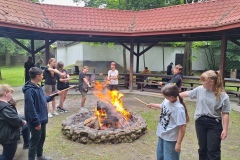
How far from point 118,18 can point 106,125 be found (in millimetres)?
8310

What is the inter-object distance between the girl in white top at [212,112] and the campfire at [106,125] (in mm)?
2008

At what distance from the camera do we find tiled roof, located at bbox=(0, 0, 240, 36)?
8.62 m

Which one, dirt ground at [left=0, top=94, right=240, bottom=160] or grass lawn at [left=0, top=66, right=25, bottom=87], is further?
grass lawn at [left=0, top=66, right=25, bottom=87]

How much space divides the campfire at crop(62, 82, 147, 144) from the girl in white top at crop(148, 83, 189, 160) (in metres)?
1.96

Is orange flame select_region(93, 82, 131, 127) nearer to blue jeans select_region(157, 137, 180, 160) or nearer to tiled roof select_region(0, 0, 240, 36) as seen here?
blue jeans select_region(157, 137, 180, 160)

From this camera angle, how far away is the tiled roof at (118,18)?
8625 mm

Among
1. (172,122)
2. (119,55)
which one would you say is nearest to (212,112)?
(172,122)

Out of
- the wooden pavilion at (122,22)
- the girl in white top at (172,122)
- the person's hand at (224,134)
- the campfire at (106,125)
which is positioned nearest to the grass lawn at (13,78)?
the wooden pavilion at (122,22)

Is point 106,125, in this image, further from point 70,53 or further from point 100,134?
point 70,53

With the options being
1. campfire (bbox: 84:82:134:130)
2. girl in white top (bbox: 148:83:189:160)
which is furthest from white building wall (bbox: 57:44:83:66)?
girl in white top (bbox: 148:83:189:160)

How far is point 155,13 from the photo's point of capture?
12.1m

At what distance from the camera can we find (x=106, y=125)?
17.6 ft

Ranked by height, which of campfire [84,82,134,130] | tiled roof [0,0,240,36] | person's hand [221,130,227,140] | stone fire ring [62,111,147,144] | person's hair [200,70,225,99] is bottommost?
stone fire ring [62,111,147,144]

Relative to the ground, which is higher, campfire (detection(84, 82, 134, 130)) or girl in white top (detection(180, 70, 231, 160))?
girl in white top (detection(180, 70, 231, 160))
